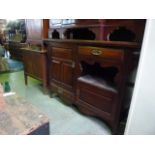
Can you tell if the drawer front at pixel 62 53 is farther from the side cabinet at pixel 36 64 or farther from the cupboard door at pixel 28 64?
the cupboard door at pixel 28 64

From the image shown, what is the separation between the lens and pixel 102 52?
1.36 m

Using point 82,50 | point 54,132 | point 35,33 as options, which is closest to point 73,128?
point 54,132

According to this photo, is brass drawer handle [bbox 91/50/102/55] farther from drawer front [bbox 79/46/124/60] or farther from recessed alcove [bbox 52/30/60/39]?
recessed alcove [bbox 52/30/60/39]

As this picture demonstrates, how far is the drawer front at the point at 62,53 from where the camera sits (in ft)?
5.80

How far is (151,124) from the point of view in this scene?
89 centimetres

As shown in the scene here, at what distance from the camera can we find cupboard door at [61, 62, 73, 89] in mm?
1832

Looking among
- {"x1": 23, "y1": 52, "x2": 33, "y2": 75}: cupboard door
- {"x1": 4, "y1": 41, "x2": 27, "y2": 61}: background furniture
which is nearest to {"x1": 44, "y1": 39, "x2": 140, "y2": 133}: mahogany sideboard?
{"x1": 23, "y1": 52, "x2": 33, "y2": 75}: cupboard door

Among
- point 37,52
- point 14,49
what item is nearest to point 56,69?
point 37,52

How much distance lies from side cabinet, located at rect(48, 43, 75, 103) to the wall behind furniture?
0.98 meters

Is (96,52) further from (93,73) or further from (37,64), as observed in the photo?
(37,64)

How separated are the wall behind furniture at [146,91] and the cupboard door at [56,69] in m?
1.27
